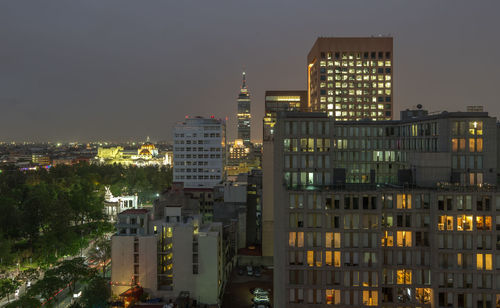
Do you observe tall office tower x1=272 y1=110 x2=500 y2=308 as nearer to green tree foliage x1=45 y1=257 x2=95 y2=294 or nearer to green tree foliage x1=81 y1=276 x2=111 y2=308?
green tree foliage x1=81 y1=276 x2=111 y2=308

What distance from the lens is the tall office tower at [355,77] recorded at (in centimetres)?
14288

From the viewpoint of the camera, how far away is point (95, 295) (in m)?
60.2

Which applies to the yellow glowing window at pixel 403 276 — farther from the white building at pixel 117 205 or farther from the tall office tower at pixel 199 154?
the tall office tower at pixel 199 154

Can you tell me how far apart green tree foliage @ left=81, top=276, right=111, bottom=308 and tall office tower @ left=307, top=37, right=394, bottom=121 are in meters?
103

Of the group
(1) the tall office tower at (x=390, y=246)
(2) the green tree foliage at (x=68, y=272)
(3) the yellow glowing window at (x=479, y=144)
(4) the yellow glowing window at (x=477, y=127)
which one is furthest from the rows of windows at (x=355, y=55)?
(2) the green tree foliage at (x=68, y=272)

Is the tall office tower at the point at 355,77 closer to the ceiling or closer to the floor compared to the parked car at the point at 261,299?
closer to the ceiling

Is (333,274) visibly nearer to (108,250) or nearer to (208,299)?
(208,299)

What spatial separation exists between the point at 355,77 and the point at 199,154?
232 ft

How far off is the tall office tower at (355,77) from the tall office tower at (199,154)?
46.0 metres

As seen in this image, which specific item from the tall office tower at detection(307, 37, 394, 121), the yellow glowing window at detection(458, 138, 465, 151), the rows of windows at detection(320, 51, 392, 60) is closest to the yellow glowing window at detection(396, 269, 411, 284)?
the yellow glowing window at detection(458, 138, 465, 151)

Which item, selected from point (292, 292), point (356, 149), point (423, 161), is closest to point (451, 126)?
point (423, 161)

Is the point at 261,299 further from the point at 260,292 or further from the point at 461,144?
the point at 461,144

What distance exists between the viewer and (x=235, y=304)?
235 feet

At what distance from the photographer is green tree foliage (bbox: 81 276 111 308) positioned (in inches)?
2347
